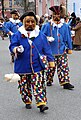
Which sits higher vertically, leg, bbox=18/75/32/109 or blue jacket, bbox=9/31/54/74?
blue jacket, bbox=9/31/54/74

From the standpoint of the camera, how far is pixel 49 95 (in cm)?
795

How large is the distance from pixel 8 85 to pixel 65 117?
314cm

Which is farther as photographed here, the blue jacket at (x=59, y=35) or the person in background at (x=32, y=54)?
the blue jacket at (x=59, y=35)

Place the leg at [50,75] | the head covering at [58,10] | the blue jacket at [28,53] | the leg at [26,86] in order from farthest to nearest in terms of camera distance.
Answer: the leg at [50,75] < the head covering at [58,10] < the leg at [26,86] < the blue jacket at [28,53]

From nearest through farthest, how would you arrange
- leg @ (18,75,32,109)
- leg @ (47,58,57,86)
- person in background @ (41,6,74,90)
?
1. leg @ (18,75,32,109)
2. person in background @ (41,6,74,90)
3. leg @ (47,58,57,86)

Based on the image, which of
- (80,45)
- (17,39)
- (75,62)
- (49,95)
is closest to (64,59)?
(49,95)

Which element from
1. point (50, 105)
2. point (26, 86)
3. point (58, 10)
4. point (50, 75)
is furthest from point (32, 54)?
point (50, 75)

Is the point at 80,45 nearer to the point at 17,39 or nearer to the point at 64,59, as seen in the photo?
the point at 64,59

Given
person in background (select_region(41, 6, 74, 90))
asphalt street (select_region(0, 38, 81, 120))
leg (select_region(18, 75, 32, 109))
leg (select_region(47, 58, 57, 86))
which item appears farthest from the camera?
leg (select_region(47, 58, 57, 86))

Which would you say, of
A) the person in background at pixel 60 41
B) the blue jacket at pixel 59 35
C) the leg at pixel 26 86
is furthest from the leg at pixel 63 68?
the leg at pixel 26 86

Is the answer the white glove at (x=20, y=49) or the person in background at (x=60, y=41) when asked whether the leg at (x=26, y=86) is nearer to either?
the white glove at (x=20, y=49)

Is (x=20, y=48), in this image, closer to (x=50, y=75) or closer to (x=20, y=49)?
(x=20, y=49)

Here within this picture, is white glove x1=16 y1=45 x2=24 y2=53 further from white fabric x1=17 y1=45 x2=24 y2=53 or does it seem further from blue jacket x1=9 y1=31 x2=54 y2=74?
blue jacket x1=9 y1=31 x2=54 y2=74

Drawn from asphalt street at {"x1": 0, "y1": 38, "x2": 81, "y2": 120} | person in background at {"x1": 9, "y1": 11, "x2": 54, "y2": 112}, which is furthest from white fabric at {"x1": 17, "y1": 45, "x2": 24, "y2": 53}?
asphalt street at {"x1": 0, "y1": 38, "x2": 81, "y2": 120}
